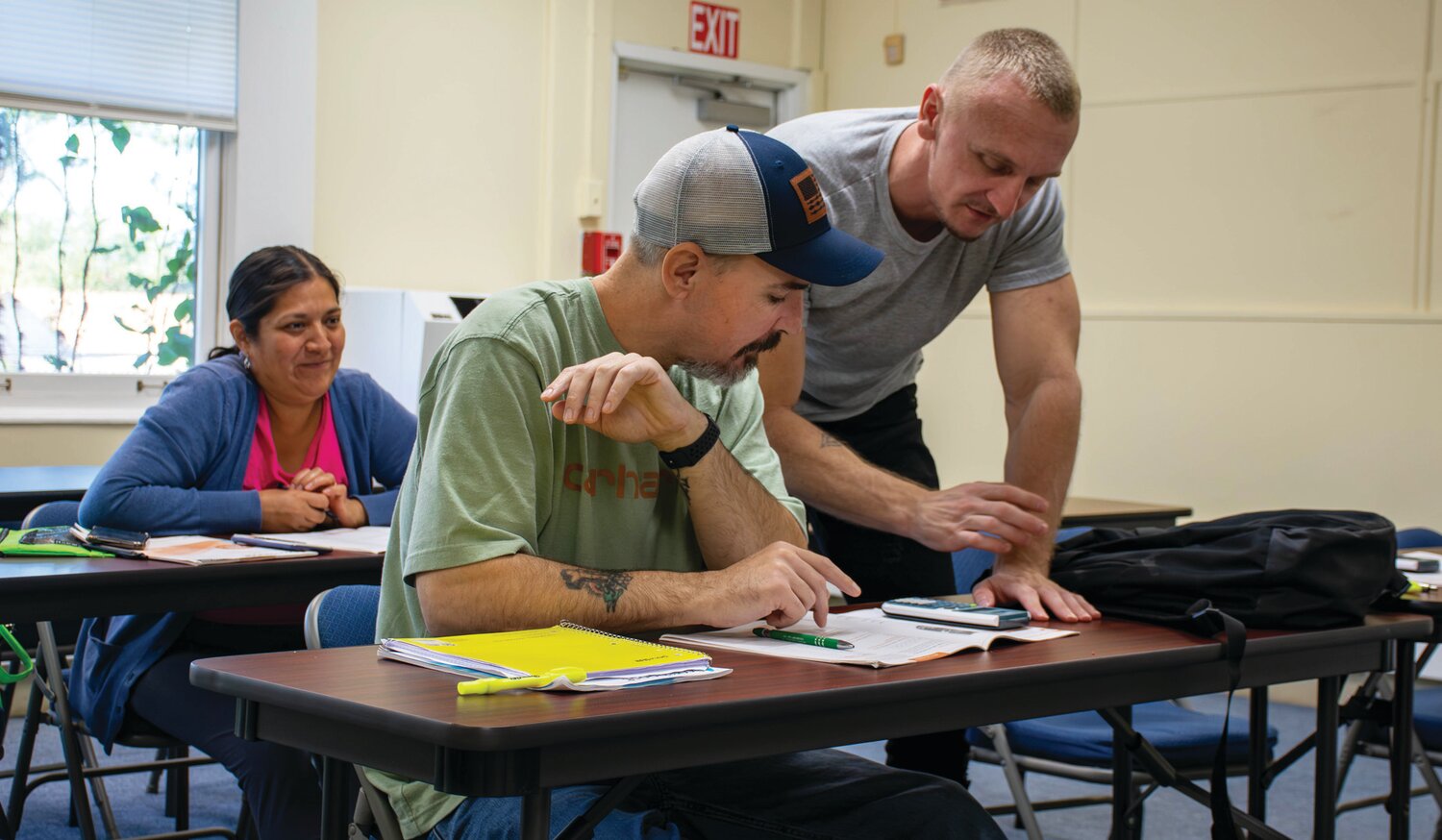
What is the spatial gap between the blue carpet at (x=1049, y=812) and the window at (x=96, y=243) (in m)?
1.41

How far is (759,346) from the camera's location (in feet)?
5.91

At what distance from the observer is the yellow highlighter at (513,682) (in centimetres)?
125

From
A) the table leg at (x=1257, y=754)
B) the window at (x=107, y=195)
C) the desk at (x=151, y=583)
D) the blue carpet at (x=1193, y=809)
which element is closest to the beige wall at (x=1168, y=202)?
the window at (x=107, y=195)

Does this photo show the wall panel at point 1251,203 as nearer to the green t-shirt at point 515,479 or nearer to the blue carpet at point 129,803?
the blue carpet at point 129,803

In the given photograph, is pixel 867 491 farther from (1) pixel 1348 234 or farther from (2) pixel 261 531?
(1) pixel 1348 234

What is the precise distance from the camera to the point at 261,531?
296cm

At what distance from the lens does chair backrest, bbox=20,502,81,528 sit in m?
2.93

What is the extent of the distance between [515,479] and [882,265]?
3.28ft

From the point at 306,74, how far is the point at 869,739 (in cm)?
459

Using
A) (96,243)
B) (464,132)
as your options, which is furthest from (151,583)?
(464,132)

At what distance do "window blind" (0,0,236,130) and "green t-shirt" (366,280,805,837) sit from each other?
3834mm

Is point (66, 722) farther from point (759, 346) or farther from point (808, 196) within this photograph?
point (808, 196)

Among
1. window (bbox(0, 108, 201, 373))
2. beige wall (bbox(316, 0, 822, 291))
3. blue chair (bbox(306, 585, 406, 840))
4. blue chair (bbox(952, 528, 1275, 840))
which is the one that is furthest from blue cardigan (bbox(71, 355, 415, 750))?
beige wall (bbox(316, 0, 822, 291))

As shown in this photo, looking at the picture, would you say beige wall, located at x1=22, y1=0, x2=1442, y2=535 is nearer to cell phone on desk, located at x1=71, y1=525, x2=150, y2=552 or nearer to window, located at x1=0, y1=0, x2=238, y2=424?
window, located at x1=0, y1=0, x2=238, y2=424
